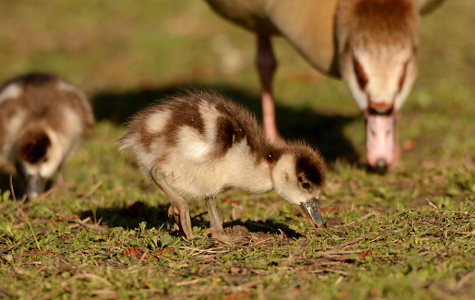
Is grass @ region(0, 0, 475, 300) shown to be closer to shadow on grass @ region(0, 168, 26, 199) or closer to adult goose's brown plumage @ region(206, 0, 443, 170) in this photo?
shadow on grass @ region(0, 168, 26, 199)

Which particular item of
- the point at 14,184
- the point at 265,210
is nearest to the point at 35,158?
the point at 14,184

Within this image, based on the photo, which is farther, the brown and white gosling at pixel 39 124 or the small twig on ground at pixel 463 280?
the brown and white gosling at pixel 39 124

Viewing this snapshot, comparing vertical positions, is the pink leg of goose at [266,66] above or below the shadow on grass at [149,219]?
above

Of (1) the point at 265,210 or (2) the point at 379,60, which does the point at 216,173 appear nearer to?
(1) the point at 265,210

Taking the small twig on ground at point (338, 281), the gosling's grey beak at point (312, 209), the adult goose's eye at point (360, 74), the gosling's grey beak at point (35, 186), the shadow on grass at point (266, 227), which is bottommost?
the gosling's grey beak at point (35, 186)

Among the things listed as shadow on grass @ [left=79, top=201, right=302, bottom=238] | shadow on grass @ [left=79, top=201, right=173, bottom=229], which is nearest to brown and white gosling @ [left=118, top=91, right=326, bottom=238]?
shadow on grass @ [left=79, top=201, right=302, bottom=238]

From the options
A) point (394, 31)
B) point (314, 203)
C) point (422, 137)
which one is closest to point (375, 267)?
point (314, 203)

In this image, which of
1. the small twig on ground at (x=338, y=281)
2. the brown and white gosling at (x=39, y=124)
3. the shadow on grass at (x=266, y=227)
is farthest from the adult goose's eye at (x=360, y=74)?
the brown and white gosling at (x=39, y=124)

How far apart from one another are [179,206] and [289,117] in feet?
15.8

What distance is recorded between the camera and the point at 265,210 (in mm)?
5461

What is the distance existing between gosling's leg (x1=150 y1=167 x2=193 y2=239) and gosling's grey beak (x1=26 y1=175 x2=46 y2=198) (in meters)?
2.13

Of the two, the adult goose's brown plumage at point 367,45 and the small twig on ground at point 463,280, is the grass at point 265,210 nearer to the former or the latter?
the small twig on ground at point 463,280

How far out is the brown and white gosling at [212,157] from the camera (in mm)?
4172

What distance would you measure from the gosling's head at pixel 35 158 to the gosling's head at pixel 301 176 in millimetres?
2827
